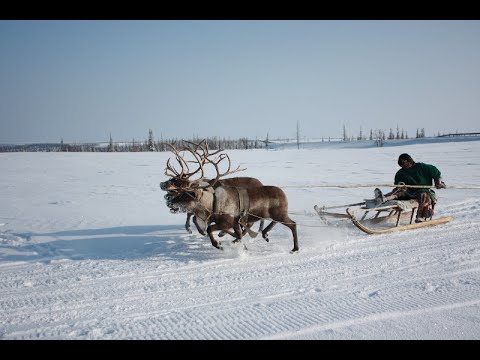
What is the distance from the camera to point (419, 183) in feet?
27.4

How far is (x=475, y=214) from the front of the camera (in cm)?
886

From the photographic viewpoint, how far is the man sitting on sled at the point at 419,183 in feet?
26.5

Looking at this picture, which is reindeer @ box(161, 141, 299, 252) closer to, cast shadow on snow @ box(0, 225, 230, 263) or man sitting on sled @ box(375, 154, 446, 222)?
Result: cast shadow on snow @ box(0, 225, 230, 263)

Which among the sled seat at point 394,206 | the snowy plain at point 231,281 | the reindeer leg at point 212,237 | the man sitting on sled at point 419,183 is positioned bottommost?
the snowy plain at point 231,281

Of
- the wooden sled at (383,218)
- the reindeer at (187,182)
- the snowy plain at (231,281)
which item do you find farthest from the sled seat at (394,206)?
the reindeer at (187,182)

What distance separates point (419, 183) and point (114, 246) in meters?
6.53

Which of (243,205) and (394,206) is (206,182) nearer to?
(243,205)

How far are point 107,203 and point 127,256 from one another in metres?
5.77

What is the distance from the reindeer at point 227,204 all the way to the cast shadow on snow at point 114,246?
0.53m

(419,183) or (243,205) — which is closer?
(243,205)

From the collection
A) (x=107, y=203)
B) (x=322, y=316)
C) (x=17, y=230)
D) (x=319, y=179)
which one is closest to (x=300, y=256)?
(x=322, y=316)

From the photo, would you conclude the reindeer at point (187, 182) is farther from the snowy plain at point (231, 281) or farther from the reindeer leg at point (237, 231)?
the snowy plain at point (231, 281)

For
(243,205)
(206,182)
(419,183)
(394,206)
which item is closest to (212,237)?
(243,205)
